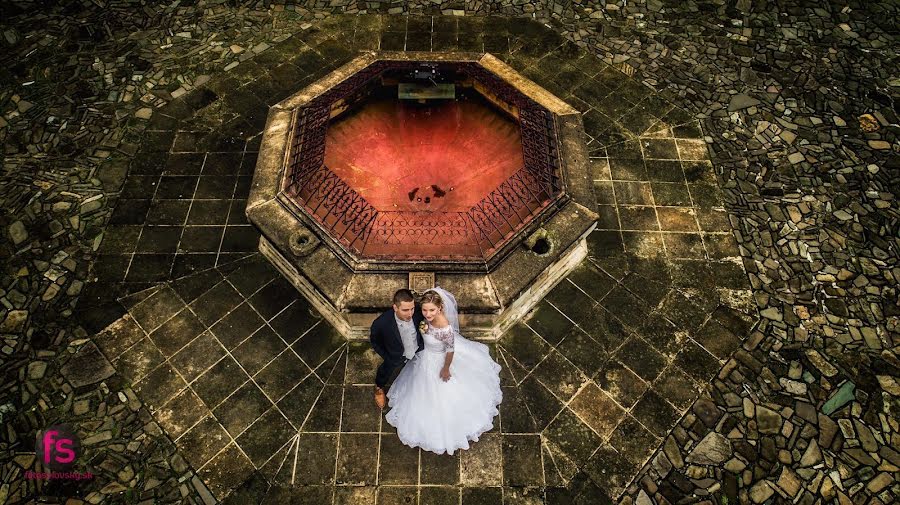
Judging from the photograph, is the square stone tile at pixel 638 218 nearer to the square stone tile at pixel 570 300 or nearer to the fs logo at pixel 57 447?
the square stone tile at pixel 570 300

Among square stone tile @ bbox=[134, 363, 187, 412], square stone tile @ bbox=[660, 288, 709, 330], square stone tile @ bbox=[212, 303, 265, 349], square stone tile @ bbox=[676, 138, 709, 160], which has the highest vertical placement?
square stone tile @ bbox=[676, 138, 709, 160]

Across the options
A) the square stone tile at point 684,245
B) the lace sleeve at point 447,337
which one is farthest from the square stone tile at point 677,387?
the lace sleeve at point 447,337

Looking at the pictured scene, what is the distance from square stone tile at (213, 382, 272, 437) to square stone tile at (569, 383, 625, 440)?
3.64 m

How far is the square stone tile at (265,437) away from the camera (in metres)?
5.90

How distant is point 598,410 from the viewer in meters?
6.18

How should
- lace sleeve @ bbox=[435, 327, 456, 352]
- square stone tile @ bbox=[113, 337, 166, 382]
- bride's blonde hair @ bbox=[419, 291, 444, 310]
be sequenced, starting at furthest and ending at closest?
Answer: square stone tile @ bbox=[113, 337, 166, 382], lace sleeve @ bbox=[435, 327, 456, 352], bride's blonde hair @ bbox=[419, 291, 444, 310]

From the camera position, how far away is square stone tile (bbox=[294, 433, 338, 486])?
577 centimetres

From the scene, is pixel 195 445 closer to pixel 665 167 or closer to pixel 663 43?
pixel 665 167

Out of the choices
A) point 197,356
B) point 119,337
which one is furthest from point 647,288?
point 119,337

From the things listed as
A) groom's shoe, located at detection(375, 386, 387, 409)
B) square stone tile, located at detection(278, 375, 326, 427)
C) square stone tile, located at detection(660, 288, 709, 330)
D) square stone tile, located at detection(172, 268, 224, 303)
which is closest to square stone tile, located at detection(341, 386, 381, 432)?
groom's shoe, located at detection(375, 386, 387, 409)

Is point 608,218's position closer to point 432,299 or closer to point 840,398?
point 840,398

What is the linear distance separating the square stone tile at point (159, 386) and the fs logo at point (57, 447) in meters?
0.79

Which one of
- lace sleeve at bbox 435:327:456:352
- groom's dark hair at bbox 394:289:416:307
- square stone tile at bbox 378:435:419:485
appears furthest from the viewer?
square stone tile at bbox 378:435:419:485

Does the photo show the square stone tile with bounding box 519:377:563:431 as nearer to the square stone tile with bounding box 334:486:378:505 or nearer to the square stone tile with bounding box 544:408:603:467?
the square stone tile with bounding box 544:408:603:467
